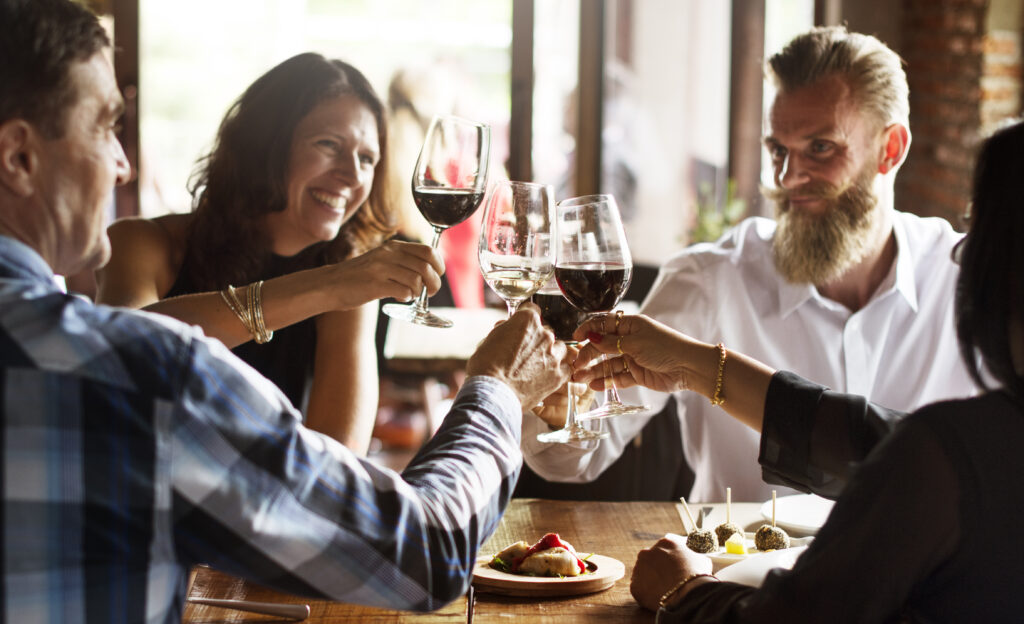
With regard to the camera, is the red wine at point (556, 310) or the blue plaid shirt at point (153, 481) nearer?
the blue plaid shirt at point (153, 481)

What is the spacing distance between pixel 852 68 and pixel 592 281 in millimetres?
995

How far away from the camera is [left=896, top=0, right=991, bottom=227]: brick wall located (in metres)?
3.87

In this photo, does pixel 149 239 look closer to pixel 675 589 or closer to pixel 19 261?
pixel 19 261

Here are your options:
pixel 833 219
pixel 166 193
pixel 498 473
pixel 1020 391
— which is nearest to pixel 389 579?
pixel 498 473

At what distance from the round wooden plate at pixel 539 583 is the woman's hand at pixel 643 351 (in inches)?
13.3

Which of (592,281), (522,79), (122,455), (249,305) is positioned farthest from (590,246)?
(522,79)

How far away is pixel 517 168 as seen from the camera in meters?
4.94

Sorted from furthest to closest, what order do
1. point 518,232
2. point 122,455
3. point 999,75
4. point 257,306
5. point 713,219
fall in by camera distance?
point 713,219 < point 999,75 < point 257,306 < point 518,232 < point 122,455

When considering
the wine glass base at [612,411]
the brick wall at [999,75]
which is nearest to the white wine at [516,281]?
the wine glass base at [612,411]

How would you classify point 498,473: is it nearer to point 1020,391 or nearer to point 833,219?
point 1020,391

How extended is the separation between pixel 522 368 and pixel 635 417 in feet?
2.58

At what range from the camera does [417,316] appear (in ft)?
4.84

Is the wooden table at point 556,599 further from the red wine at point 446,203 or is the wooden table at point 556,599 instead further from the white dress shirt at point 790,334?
the red wine at point 446,203

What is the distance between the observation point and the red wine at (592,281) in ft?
4.57
